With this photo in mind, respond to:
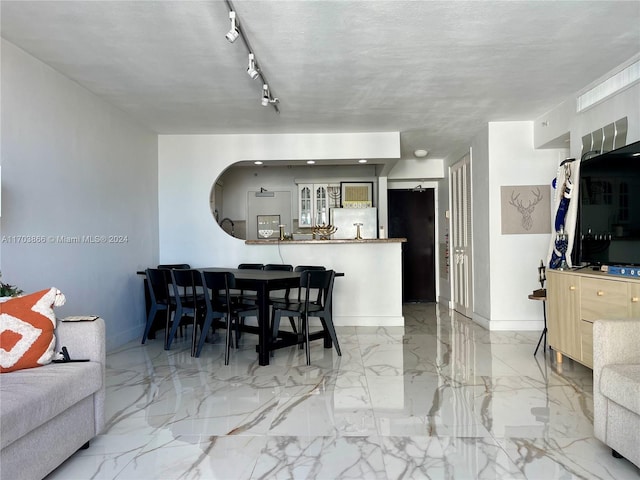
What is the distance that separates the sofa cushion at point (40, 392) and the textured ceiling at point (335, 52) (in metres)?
2.16

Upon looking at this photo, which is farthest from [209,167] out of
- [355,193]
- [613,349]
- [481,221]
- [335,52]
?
[613,349]

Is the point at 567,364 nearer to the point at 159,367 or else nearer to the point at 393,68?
the point at 393,68

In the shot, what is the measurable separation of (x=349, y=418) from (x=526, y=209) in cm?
384

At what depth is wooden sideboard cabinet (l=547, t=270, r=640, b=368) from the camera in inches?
116

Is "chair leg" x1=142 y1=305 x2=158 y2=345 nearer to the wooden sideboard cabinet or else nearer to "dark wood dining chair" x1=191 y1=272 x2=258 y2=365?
"dark wood dining chair" x1=191 y1=272 x2=258 y2=365

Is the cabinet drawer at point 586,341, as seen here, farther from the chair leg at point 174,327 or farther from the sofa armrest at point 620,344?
the chair leg at point 174,327

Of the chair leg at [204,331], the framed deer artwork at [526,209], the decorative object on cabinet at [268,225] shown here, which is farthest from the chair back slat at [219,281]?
the decorative object on cabinet at [268,225]

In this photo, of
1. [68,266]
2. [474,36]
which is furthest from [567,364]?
[68,266]

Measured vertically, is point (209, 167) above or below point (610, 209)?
above

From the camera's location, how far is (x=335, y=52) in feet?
11.1

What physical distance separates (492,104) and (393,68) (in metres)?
1.57

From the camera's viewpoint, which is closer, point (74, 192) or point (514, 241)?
point (74, 192)

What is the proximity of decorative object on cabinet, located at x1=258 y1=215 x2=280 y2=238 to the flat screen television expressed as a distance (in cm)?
558

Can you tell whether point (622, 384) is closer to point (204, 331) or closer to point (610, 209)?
point (610, 209)
